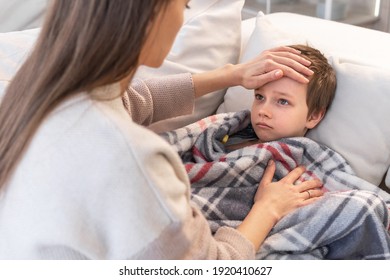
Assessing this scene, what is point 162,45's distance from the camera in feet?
2.57

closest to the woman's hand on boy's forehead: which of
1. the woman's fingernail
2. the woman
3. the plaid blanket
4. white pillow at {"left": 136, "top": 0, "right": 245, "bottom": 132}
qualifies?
the woman's fingernail

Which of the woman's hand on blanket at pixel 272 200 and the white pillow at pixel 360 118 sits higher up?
the white pillow at pixel 360 118

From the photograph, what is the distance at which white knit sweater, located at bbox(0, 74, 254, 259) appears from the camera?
2.27 feet

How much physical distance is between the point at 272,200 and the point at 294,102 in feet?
0.85

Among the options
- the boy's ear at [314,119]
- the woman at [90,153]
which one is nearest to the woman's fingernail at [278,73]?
the boy's ear at [314,119]

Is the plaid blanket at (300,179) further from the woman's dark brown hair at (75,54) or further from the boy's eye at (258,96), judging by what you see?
the woman's dark brown hair at (75,54)

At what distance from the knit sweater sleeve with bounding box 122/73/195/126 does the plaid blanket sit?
2.8 inches

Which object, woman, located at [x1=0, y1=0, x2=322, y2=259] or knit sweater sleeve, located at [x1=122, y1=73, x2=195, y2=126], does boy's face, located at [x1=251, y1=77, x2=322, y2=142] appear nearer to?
knit sweater sleeve, located at [x1=122, y1=73, x2=195, y2=126]

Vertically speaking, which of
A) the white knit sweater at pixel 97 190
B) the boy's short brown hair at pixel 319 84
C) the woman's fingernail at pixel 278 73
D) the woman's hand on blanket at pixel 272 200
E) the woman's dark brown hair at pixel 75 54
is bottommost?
the woman's hand on blanket at pixel 272 200

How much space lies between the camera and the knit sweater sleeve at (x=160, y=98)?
3.93ft
